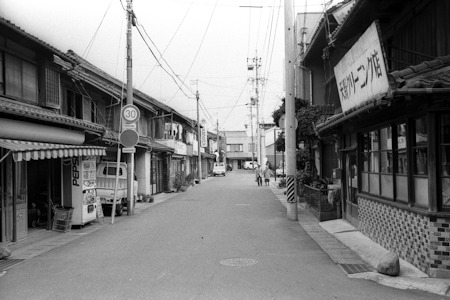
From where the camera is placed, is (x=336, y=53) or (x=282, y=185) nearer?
(x=336, y=53)

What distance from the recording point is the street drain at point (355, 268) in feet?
24.6

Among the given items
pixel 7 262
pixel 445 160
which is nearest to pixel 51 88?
pixel 7 262

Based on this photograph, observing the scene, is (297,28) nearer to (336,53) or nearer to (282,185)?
(336,53)

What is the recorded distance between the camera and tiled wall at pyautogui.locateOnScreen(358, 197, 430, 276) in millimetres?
7012

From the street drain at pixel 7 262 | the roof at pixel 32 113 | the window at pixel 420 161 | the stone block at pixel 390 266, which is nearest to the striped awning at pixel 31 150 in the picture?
the roof at pixel 32 113

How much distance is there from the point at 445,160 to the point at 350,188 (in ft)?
20.6

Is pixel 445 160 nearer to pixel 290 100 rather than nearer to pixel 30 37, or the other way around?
pixel 290 100

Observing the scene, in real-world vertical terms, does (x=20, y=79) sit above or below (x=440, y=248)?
above

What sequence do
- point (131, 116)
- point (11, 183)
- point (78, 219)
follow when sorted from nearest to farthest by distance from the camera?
point (11, 183)
point (78, 219)
point (131, 116)

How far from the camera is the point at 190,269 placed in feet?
25.1

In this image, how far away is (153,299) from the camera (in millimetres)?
5891

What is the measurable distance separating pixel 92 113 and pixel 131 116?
5.94 m

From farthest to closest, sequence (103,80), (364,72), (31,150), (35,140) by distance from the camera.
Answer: (103,80) < (35,140) < (31,150) < (364,72)

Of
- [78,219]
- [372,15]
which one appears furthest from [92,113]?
[372,15]
